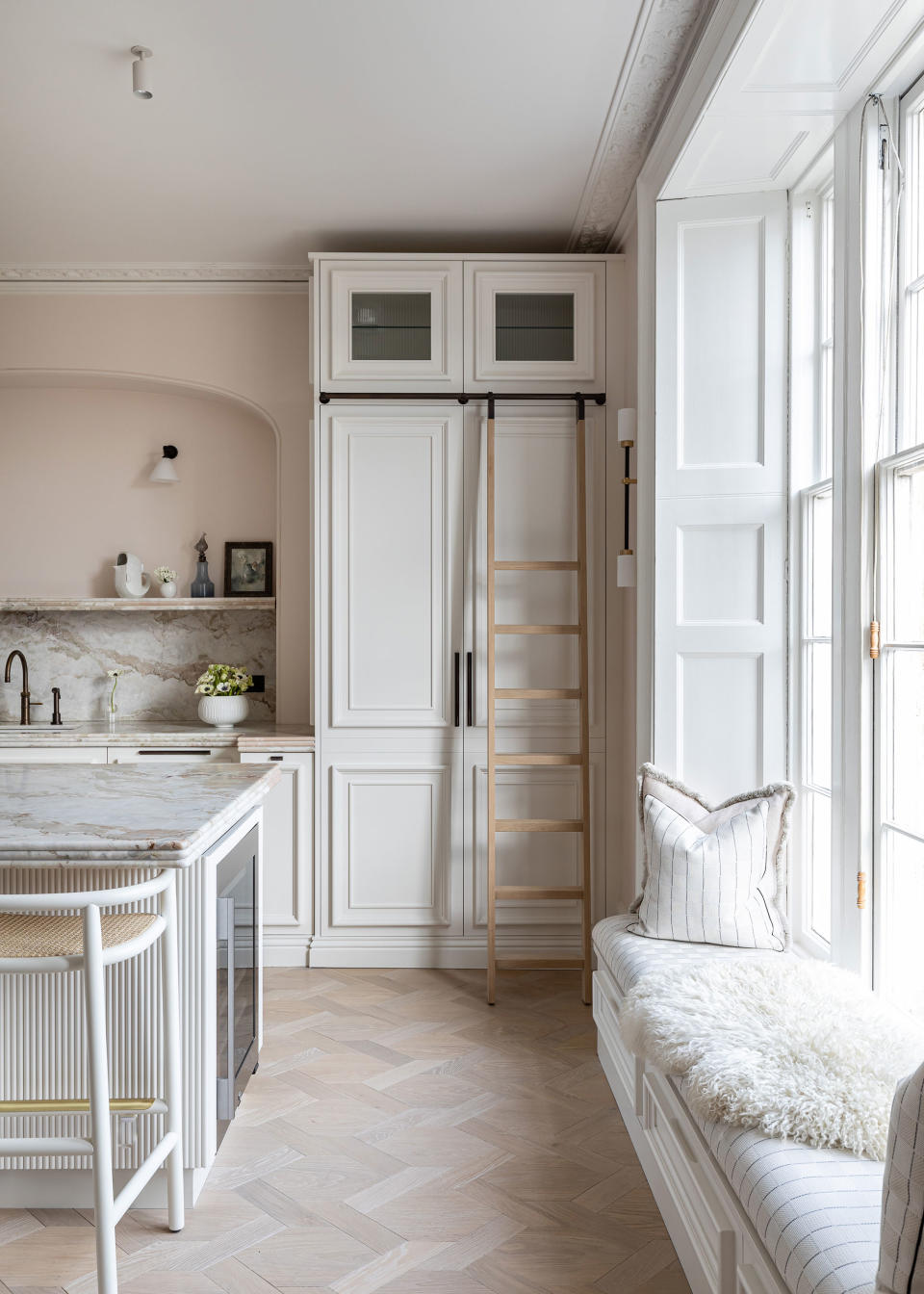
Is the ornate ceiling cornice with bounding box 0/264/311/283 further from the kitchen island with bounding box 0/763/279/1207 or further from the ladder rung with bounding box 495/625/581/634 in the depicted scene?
the kitchen island with bounding box 0/763/279/1207

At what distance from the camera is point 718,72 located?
2.28m

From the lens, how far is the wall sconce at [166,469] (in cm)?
443

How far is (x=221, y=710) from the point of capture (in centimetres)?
410

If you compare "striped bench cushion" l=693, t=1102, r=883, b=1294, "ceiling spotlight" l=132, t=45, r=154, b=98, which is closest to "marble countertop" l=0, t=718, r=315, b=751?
"ceiling spotlight" l=132, t=45, r=154, b=98

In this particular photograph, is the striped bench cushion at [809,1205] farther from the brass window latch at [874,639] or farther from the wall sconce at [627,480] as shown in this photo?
the wall sconce at [627,480]

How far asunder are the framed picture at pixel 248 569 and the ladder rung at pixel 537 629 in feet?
4.50

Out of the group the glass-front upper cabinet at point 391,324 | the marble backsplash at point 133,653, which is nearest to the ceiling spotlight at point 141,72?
the glass-front upper cabinet at point 391,324

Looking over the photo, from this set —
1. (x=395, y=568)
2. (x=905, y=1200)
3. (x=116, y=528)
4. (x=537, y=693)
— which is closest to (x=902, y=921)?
(x=905, y=1200)

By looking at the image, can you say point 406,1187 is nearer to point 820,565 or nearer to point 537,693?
point 537,693

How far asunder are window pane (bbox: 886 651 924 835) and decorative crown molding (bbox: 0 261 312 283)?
320cm

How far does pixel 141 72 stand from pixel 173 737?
242 centimetres

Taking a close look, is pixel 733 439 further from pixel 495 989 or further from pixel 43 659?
pixel 43 659

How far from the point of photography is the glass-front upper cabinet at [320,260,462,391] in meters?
3.83

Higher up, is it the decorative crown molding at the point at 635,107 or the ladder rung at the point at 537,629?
the decorative crown molding at the point at 635,107
